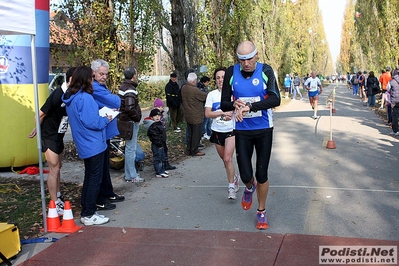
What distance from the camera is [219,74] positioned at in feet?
22.7

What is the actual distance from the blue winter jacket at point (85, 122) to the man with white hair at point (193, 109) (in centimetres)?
532

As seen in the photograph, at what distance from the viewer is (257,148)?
5391mm

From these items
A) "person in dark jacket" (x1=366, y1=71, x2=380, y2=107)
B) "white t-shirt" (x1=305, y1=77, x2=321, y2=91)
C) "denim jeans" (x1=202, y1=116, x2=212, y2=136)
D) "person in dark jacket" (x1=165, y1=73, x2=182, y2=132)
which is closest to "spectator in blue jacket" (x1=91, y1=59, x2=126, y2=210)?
"denim jeans" (x1=202, y1=116, x2=212, y2=136)

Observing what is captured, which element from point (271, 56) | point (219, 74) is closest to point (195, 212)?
point (219, 74)

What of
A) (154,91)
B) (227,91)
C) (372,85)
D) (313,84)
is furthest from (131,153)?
(154,91)

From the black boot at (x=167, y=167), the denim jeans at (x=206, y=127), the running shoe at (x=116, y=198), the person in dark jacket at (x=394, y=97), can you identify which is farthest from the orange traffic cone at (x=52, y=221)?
the person in dark jacket at (x=394, y=97)

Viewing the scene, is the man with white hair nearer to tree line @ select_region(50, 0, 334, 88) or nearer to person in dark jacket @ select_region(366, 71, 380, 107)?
tree line @ select_region(50, 0, 334, 88)

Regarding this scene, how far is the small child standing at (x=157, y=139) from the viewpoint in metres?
8.63

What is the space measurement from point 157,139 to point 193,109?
2592 mm

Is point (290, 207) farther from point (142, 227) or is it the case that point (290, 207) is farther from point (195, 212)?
point (142, 227)

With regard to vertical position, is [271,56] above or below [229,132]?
above

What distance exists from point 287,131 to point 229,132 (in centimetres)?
843

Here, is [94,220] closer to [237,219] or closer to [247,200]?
[237,219]

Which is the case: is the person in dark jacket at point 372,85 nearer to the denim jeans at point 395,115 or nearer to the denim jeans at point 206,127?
the denim jeans at point 395,115
